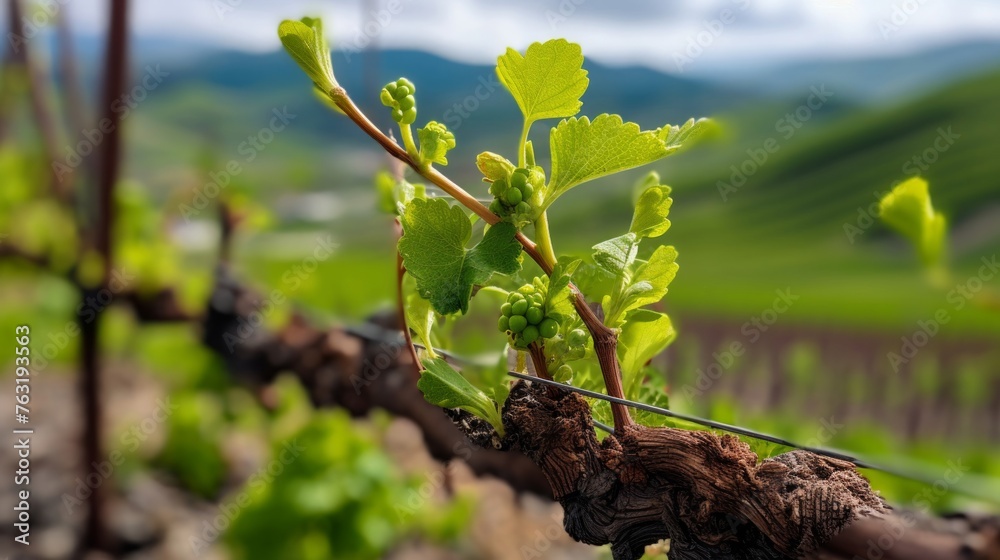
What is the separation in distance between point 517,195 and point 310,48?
87mm

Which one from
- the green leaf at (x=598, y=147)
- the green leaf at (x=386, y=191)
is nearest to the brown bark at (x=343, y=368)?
the green leaf at (x=386, y=191)

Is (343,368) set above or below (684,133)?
below

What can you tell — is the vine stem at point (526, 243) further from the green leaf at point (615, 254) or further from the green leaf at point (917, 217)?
the green leaf at point (917, 217)

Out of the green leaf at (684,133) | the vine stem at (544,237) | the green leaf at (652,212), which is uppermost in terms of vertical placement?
the green leaf at (684,133)

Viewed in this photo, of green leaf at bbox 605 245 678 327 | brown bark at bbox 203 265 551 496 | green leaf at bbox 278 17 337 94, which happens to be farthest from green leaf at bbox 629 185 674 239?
brown bark at bbox 203 265 551 496

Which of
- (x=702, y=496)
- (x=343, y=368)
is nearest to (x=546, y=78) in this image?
(x=702, y=496)

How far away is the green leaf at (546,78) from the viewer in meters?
0.24

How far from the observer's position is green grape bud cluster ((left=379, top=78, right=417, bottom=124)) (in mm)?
248

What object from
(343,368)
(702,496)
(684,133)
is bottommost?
(343,368)

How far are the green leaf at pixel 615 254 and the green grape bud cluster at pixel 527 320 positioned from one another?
24 mm

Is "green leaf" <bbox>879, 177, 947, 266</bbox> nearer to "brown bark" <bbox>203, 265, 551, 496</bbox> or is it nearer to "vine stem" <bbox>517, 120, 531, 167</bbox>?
"vine stem" <bbox>517, 120, 531, 167</bbox>

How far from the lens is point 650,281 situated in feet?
0.84

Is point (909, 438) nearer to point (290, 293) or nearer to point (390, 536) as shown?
point (390, 536)

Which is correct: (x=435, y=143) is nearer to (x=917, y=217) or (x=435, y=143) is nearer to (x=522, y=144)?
(x=522, y=144)
